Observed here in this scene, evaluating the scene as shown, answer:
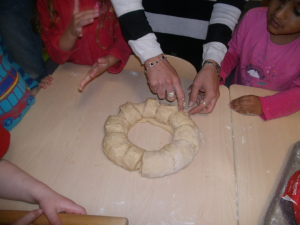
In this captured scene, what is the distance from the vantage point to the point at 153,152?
951 mm

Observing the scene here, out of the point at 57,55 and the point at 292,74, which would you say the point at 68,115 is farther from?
the point at 292,74

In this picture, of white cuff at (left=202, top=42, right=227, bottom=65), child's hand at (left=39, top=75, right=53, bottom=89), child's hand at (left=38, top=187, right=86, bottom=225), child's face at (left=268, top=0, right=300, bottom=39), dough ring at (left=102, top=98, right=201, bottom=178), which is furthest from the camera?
child's hand at (left=39, top=75, right=53, bottom=89)

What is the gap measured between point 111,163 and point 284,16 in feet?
3.67

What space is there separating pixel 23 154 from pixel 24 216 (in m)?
0.42

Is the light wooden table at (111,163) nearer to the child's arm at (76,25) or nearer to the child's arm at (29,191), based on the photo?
the child's arm at (29,191)

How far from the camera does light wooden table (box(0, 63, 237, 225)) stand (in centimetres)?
84

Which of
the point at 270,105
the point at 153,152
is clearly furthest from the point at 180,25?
the point at 153,152

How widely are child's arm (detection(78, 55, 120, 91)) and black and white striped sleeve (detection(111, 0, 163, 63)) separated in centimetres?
24

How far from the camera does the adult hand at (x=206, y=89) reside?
3.54 feet

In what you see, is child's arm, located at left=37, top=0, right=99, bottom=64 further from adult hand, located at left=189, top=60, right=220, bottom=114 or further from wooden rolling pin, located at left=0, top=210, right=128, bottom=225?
wooden rolling pin, located at left=0, top=210, right=128, bottom=225

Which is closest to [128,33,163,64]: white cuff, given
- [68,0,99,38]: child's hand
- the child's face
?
[68,0,99,38]: child's hand

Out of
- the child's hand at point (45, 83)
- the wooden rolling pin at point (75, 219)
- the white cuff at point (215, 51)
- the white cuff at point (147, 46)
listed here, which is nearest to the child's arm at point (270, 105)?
the white cuff at point (215, 51)

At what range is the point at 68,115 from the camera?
1.14 metres

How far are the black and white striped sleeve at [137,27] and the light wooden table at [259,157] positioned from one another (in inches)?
22.7
